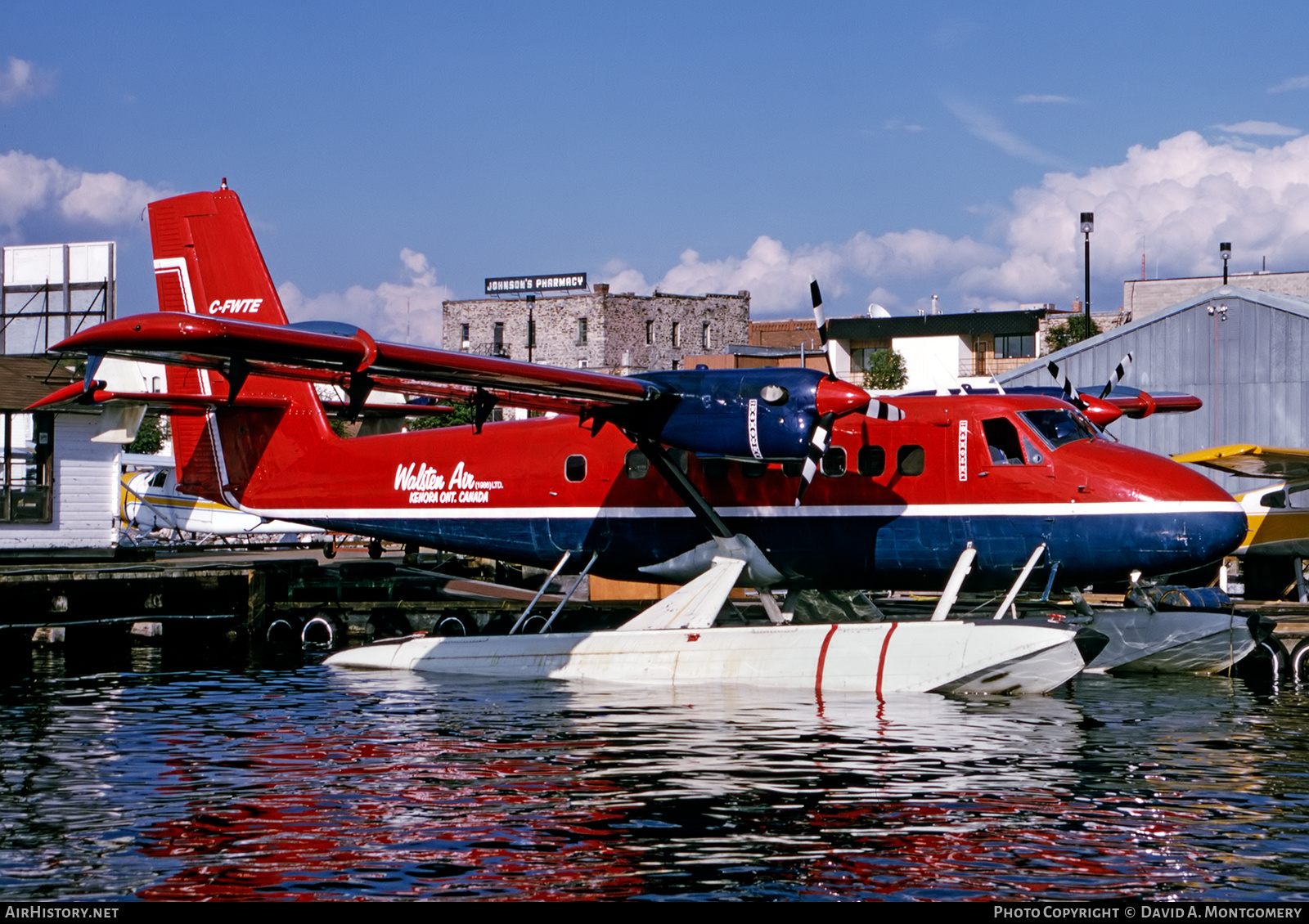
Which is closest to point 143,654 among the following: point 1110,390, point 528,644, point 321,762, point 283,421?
point 283,421

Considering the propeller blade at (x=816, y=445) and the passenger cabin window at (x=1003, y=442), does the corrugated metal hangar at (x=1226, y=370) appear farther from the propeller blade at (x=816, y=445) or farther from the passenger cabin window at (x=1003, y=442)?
the propeller blade at (x=816, y=445)

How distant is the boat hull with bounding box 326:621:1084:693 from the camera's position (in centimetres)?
1581

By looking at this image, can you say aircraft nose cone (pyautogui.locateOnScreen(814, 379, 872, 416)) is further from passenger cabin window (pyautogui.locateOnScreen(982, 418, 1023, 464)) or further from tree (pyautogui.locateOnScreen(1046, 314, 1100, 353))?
tree (pyautogui.locateOnScreen(1046, 314, 1100, 353))

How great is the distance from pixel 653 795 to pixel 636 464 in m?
8.66

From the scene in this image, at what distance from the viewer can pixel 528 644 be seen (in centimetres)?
1872

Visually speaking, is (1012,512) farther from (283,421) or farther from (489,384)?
(283,421)

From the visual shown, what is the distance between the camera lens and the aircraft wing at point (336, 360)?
1335cm

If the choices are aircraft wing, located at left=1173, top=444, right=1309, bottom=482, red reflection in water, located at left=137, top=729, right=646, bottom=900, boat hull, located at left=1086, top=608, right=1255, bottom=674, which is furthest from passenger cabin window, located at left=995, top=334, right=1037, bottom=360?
red reflection in water, located at left=137, top=729, right=646, bottom=900

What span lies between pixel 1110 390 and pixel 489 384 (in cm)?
1005

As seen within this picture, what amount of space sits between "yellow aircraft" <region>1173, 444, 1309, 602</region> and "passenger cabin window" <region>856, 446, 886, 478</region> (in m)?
9.38

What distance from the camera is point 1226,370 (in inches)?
1328

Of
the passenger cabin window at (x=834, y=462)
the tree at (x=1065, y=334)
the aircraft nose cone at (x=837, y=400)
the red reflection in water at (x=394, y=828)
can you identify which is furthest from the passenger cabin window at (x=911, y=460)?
the tree at (x=1065, y=334)

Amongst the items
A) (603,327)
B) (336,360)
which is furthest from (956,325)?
(336,360)

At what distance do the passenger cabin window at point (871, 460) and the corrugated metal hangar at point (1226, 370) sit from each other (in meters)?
16.7
